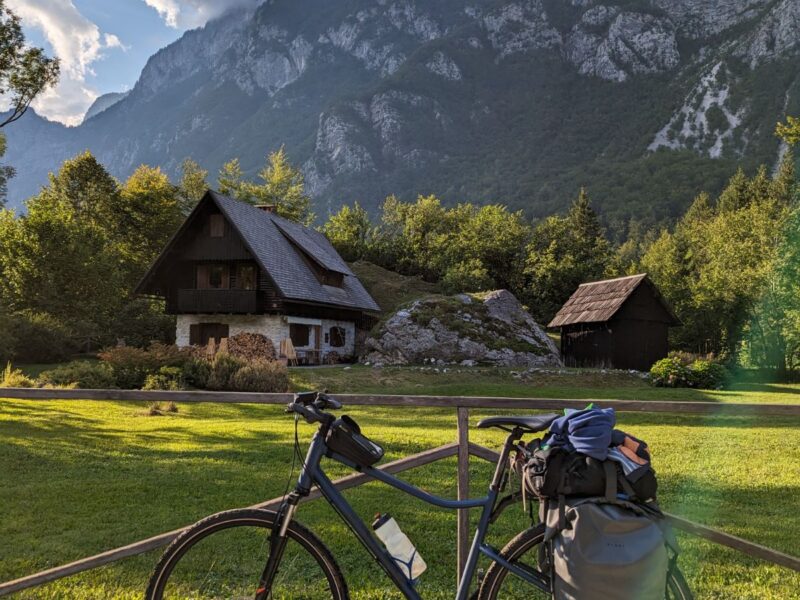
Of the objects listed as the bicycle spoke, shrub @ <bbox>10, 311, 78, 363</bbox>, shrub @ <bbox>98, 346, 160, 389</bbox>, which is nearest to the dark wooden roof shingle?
shrub @ <bbox>98, 346, 160, 389</bbox>

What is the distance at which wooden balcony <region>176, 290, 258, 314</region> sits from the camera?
29375 millimetres

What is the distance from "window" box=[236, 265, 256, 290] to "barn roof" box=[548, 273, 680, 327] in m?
17.0

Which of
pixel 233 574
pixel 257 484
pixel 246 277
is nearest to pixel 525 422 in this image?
pixel 233 574

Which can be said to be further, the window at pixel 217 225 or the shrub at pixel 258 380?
the window at pixel 217 225

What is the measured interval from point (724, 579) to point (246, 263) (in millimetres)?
28209

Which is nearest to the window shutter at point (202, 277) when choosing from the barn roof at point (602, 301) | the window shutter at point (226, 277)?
the window shutter at point (226, 277)

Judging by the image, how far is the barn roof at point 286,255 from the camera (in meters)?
28.9

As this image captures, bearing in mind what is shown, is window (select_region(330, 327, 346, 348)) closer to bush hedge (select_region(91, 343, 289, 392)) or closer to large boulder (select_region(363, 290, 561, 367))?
large boulder (select_region(363, 290, 561, 367))

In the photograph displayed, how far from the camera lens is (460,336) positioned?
2944cm

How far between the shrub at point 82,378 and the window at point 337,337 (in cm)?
1717

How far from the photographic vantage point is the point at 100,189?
42656 mm

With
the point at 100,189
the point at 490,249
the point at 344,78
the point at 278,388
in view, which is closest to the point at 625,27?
the point at 344,78

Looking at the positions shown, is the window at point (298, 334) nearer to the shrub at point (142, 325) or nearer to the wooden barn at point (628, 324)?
the shrub at point (142, 325)

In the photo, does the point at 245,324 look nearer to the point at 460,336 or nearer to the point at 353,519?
the point at 460,336
